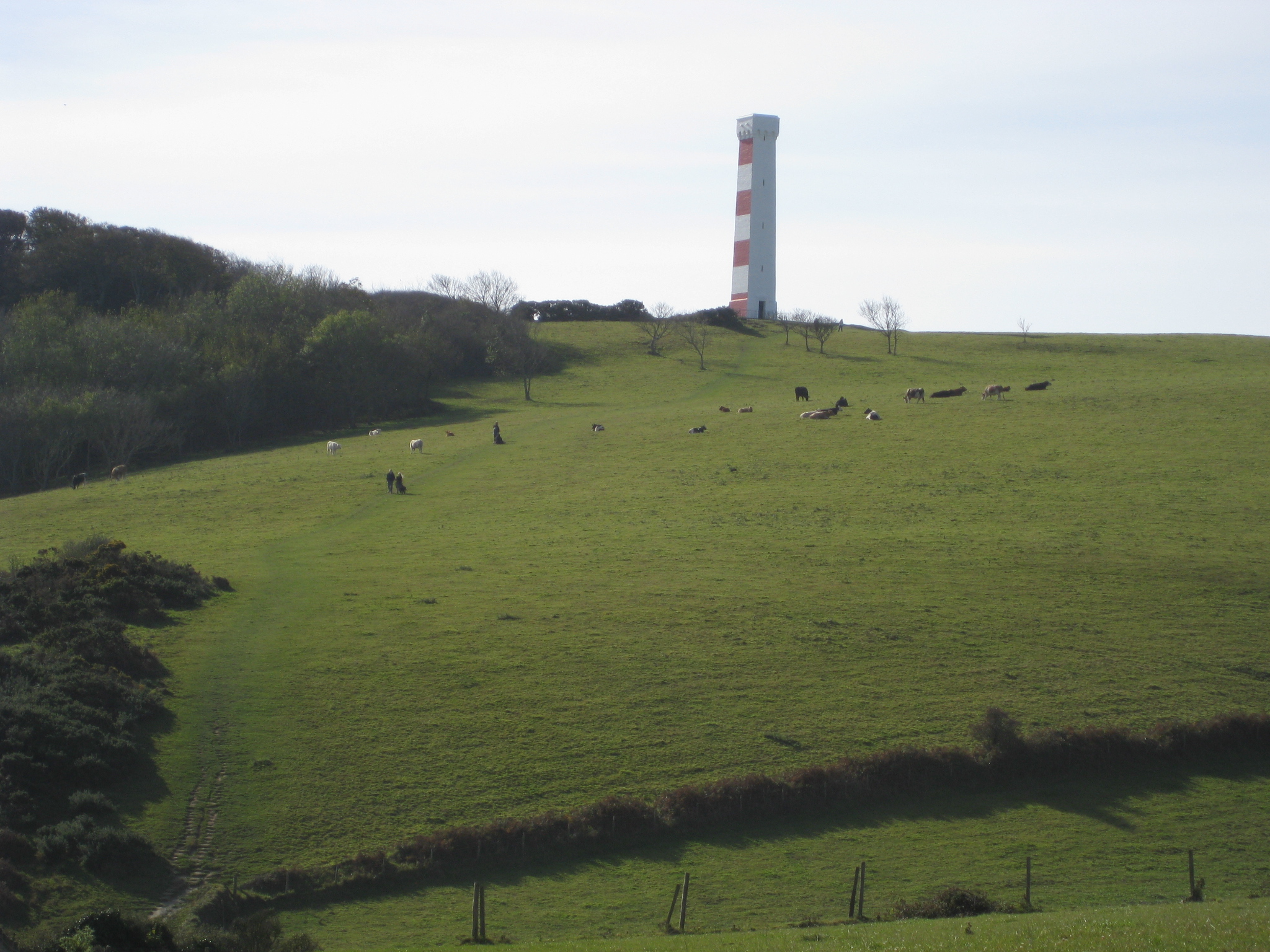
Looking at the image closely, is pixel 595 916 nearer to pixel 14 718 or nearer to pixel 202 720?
pixel 202 720

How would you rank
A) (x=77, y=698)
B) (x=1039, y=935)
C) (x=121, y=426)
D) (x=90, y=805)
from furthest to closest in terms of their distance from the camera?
(x=121, y=426) < (x=77, y=698) < (x=90, y=805) < (x=1039, y=935)

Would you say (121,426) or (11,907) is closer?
(11,907)

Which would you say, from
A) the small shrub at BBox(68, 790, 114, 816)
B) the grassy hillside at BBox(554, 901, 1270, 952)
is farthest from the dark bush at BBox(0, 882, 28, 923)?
the grassy hillside at BBox(554, 901, 1270, 952)

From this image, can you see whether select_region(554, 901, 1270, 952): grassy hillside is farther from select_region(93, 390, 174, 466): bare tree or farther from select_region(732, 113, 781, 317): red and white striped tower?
select_region(732, 113, 781, 317): red and white striped tower

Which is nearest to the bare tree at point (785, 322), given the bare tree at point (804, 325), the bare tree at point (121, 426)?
the bare tree at point (804, 325)

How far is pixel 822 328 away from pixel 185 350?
5509 centimetres

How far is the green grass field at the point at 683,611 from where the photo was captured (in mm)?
19828

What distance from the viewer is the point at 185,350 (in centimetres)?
6500

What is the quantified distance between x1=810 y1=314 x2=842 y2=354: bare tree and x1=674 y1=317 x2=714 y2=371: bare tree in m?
10.2

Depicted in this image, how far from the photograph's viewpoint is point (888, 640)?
26812 mm

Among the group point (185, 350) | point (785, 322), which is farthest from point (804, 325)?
point (185, 350)

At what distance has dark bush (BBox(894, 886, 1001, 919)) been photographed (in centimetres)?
1606

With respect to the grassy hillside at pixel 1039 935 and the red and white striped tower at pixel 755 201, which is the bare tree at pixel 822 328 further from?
the grassy hillside at pixel 1039 935

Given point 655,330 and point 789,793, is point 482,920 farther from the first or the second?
point 655,330
